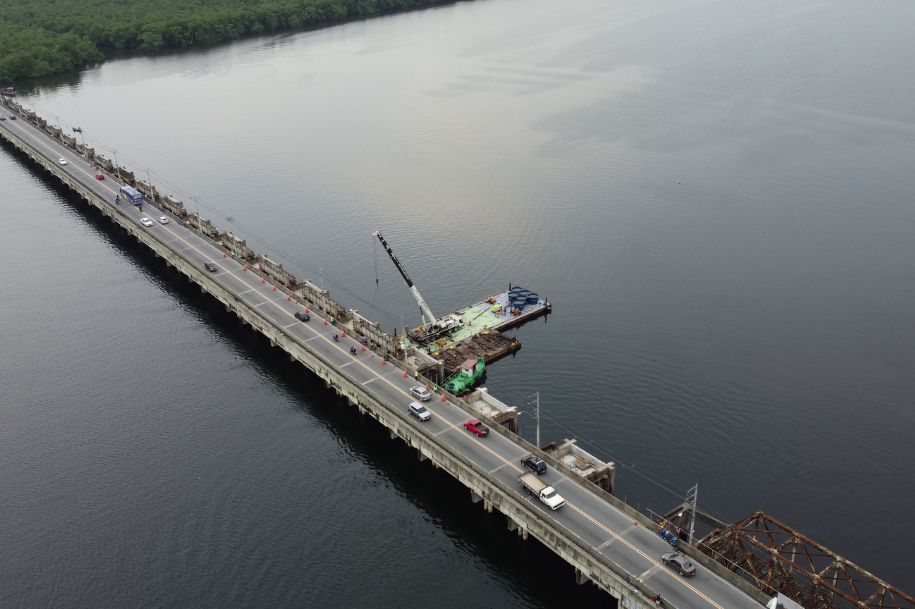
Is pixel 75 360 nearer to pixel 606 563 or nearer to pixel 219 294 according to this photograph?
pixel 219 294

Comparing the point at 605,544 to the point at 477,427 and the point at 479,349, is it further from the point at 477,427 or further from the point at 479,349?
the point at 479,349

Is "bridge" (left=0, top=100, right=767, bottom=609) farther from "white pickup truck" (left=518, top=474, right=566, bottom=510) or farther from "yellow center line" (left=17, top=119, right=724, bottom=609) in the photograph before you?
"white pickup truck" (left=518, top=474, right=566, bottom=510)

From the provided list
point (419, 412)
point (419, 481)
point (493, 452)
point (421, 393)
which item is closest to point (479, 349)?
point (421, 393)

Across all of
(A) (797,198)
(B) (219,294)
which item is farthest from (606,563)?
(A) (797,198)

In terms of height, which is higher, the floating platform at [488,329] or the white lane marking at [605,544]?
the white lane marking at [605,544]

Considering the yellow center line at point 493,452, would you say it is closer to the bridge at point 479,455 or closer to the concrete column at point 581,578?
the bridge at point 479,455

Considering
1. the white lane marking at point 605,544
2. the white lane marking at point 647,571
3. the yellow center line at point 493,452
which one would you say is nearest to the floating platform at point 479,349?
the yellow center line at point 493,452

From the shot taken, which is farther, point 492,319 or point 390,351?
point 492,319
